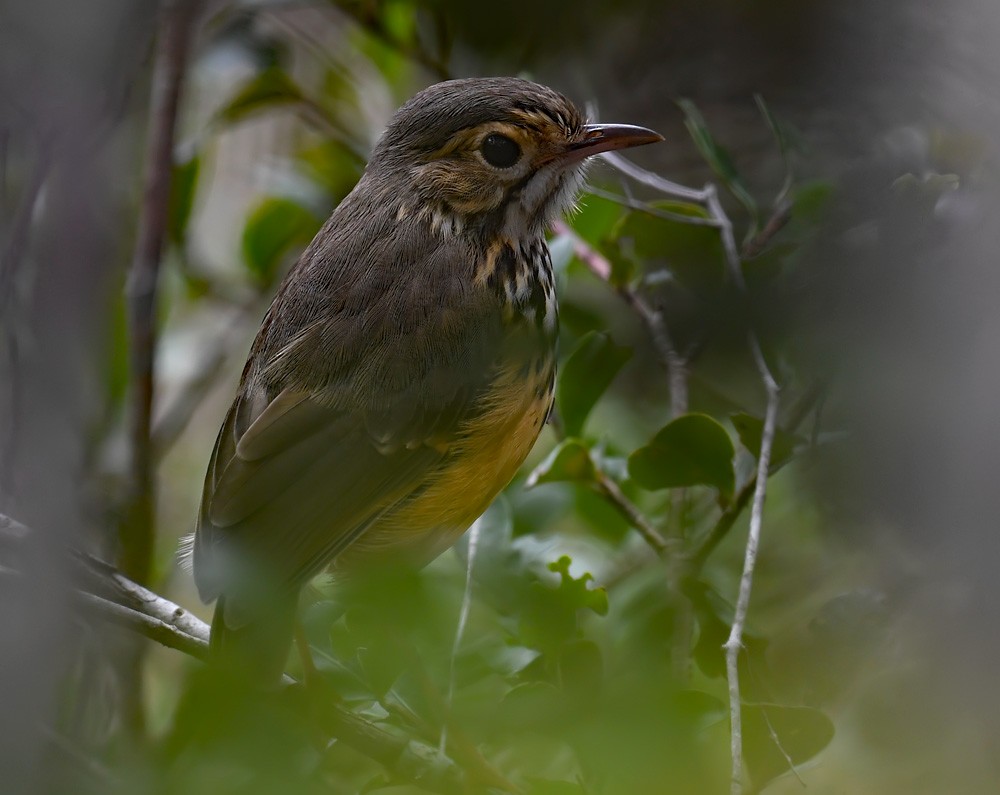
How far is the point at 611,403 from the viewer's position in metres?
3.62

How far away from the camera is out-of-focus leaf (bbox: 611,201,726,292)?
2.75 m

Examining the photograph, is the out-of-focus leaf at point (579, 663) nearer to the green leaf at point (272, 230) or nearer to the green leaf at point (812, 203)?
the green leaf at point (812, 203)

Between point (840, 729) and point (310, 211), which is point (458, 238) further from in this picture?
point (840, 729)

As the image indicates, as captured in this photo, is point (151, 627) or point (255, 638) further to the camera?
point (151, 627)

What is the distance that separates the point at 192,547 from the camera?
9.24 ft

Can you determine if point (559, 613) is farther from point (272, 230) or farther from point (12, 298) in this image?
point (272, 230)

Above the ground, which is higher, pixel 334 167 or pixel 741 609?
pixel 334 167

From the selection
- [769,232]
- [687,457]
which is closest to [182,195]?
[769,232]

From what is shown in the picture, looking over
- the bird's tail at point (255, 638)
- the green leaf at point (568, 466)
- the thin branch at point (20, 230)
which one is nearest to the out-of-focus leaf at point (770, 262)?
the green leaf at point (568, 466)

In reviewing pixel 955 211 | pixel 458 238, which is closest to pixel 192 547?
pixel 458 238

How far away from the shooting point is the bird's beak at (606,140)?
2.83 metres

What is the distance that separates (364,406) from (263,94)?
1445 mm

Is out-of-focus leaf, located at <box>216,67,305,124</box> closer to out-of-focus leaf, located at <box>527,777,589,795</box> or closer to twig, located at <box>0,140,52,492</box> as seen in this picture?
twig, located at <box>0,140,52,492</box>

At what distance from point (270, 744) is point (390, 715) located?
2.35 ft
